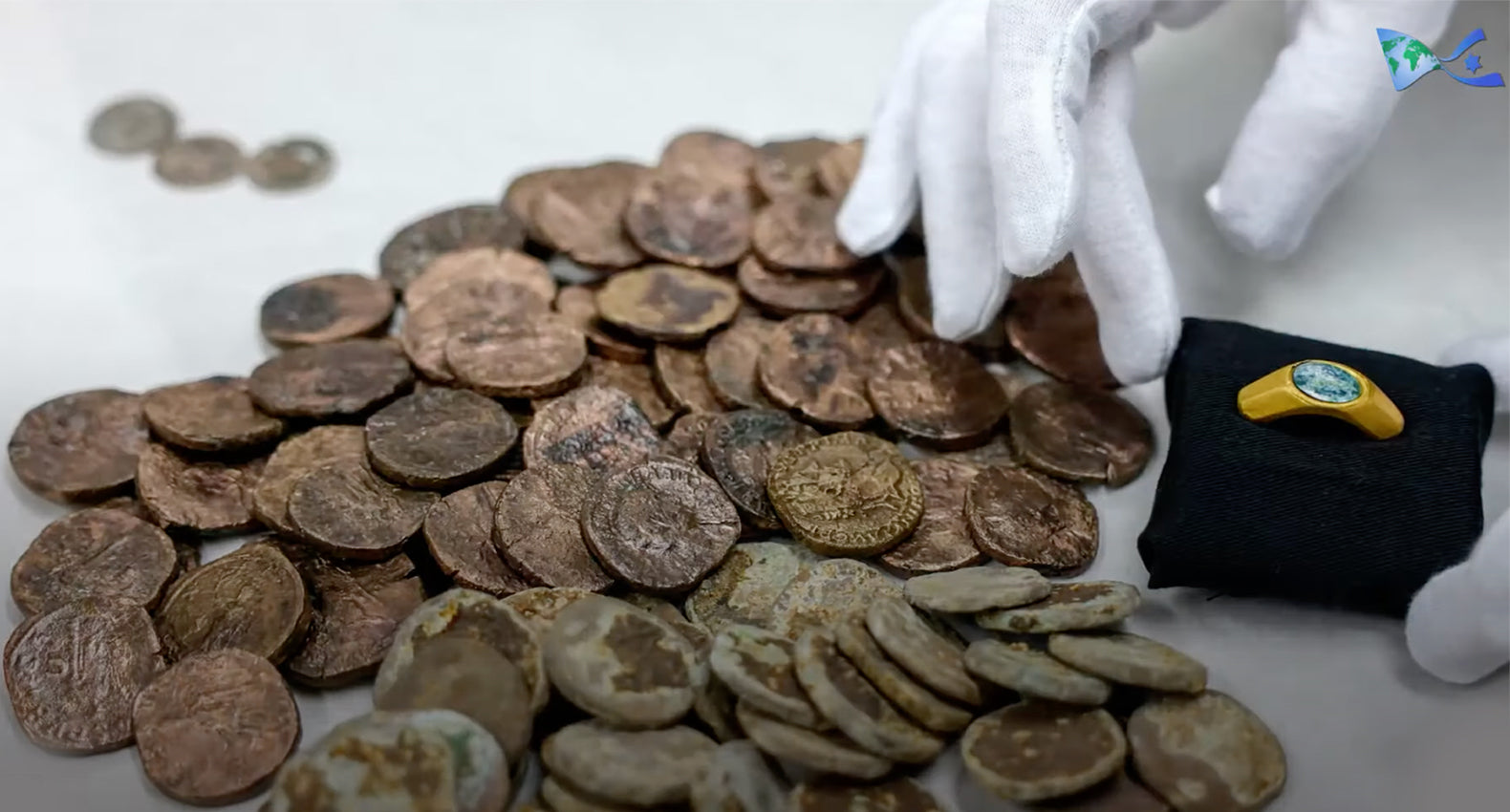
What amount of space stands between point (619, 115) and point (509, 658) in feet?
3.77

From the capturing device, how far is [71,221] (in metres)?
1.70

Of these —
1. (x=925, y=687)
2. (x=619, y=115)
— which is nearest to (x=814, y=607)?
(x=925, y=687)

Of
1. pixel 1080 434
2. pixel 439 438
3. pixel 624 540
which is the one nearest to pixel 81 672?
pixel 439 438

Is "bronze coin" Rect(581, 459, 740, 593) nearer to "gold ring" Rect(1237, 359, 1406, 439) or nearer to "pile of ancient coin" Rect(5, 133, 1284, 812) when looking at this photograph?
"pile of ancient coin" Rect(5, 133, 1284, 812)

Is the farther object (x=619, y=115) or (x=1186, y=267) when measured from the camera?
(x=619, y=115)

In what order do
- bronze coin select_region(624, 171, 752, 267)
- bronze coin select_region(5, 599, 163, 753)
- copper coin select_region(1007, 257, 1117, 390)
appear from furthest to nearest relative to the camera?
bronze coin select_region(624, 171, 752, 267) → copper coin select_region(1007, 257, 1117, 390) → bronze coin select_region(5, 599, 163, 753)

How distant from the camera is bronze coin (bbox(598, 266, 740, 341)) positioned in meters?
1.45

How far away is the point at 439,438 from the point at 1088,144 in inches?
29.4

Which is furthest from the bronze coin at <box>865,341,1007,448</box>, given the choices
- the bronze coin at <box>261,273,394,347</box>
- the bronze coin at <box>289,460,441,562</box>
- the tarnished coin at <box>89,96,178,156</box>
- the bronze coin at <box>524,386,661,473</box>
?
the tarnished coin at <box>89,96,178,156</box>

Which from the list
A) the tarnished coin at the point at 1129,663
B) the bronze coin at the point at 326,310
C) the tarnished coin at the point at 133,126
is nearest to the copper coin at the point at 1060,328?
the tarnished coin at the point at 1129,663

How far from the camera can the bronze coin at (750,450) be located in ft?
4.17

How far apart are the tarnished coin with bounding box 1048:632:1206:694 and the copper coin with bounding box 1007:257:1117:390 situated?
17.3 inches

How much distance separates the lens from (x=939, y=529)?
1.27m

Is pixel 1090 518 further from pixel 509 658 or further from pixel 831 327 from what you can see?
pixel 509 658
